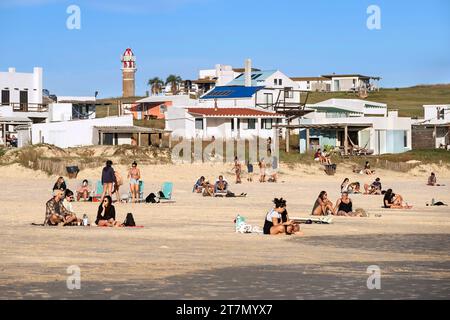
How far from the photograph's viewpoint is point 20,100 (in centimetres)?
6694

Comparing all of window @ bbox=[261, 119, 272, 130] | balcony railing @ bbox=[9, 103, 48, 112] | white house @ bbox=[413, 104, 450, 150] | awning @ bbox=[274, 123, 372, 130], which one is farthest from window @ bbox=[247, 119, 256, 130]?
balcony railing @ bbox=[9, 103, 48, 112]

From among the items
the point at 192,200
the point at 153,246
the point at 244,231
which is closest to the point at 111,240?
the point at 153,246

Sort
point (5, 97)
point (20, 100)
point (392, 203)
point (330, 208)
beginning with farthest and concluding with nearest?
point (20, 100) < point (5, 97) < point (392, 203) < point (330, 208)

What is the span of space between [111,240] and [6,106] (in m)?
46.3

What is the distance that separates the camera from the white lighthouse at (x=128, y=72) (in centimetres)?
9731

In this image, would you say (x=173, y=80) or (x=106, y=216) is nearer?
(x=106, y=216)

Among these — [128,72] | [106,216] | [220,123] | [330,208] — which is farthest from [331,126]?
[128,72]

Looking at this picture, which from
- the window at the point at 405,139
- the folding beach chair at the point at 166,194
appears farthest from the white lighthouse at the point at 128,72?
the folding beach chair at the point at 166,194

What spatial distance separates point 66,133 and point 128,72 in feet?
146

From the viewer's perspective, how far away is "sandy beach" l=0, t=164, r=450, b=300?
1253 centimetres

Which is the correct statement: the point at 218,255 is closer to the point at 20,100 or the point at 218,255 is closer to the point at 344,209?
the point at 344,209

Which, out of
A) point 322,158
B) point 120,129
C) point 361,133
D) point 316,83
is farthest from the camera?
point 316,83

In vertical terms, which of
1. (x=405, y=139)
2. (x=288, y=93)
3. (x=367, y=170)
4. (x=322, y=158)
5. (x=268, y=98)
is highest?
(x=288, y=93)

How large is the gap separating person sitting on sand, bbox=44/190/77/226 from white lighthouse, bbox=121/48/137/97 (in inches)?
2960
